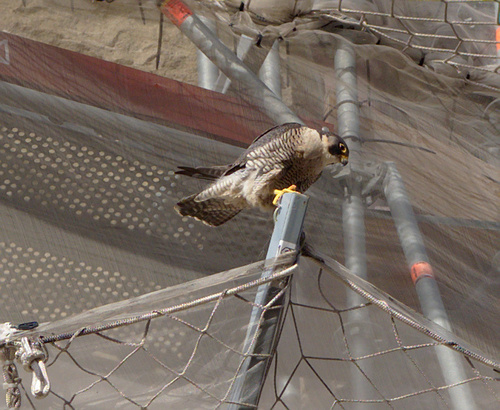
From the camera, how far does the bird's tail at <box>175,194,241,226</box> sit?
1.74m

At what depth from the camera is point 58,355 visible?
42.6 inches

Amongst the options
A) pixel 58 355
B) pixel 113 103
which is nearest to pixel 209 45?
pixel 113 103

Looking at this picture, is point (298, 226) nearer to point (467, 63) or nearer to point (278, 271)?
point (278, 271)

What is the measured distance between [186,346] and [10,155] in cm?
81

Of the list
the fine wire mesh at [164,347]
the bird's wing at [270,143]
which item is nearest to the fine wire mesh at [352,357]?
the fine wire mesh at [164,347]

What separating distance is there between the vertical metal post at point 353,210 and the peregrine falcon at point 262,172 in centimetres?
16

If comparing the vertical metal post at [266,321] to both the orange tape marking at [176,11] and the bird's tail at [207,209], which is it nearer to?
the bird's tail at [207,209]

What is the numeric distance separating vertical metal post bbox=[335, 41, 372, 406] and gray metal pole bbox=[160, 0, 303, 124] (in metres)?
0.16

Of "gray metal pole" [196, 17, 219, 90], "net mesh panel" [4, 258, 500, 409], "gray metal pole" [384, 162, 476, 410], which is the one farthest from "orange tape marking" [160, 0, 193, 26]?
"net mesh panel" [4, 258, 500, 409]

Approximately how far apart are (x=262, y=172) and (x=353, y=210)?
29cm

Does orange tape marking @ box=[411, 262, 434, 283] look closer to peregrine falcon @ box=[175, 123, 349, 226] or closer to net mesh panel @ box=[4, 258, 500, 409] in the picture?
peregrine falcon @ box=[175, 123, 349, 226]

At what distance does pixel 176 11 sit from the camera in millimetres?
2031

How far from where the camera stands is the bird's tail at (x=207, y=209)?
1.74 metres

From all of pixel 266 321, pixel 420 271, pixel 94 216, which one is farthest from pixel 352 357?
pixel 94 216
